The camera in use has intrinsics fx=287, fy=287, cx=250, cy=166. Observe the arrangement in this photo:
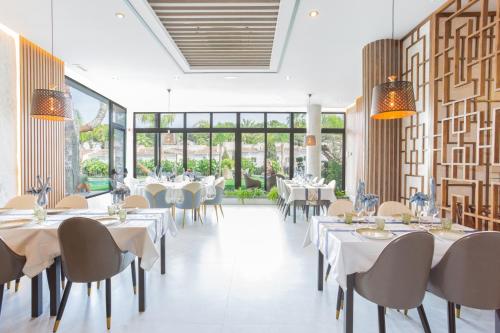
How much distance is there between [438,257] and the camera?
6.93ft

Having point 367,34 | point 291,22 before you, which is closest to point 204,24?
point 291,22

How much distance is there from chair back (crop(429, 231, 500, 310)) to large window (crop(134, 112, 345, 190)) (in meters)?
7.97

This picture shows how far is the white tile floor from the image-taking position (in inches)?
95.4

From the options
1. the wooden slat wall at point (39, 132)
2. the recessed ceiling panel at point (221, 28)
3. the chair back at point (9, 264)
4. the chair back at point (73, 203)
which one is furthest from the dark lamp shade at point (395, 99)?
the wooden slat wall at point (39, 132)

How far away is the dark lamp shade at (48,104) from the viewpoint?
2973 mm

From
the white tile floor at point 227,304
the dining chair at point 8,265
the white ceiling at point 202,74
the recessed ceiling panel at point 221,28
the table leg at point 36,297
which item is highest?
the recessed ceiling panel at point 221,28

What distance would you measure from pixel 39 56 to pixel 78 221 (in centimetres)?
422

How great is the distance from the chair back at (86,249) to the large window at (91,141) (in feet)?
15.7

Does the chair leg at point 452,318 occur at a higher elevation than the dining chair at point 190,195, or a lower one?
lower

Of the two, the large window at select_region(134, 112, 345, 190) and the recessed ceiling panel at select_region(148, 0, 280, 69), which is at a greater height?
the recessed ceiling panel at select_region(148, 0, 280, 69)

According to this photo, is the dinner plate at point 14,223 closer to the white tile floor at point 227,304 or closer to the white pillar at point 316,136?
the white tile floor at point 227,304

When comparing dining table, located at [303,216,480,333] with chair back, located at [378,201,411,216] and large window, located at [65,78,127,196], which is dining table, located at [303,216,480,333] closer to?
chair back, located at [378,201,411,216]

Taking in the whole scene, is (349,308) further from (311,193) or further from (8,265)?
(311,193)

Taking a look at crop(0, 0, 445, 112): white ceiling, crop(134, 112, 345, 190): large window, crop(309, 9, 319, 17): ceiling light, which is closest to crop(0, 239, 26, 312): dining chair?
crop(0, 0, 445, 112): white ceiling
